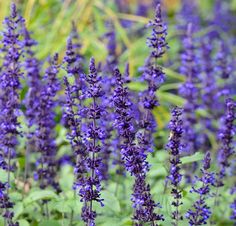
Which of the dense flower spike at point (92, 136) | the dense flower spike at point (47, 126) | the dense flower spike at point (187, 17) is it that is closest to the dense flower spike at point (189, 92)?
the dense flower spike at point (47, 126)

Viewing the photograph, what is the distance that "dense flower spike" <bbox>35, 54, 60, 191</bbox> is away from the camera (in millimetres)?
5773

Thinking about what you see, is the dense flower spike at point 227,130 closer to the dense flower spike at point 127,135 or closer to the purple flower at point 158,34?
the purple flower at point 158,34

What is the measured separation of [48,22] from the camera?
11883mm

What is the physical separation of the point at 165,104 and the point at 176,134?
20.9ft

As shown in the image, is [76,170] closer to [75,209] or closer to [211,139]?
[75,209]

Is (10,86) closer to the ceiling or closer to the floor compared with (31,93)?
closer to the floor

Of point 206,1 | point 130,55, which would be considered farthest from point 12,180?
point 206,1

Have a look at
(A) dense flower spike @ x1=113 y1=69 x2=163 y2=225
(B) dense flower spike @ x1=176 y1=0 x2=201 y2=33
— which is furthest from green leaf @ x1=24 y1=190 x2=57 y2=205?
(B) dense flower spike @ x1=176 y1=0 x2=201 y2=33

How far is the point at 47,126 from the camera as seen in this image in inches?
238

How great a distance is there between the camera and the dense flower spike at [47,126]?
5773mm

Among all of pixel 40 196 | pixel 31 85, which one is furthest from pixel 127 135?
pixel 31 85

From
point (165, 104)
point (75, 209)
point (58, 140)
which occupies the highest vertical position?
point (165, 104)

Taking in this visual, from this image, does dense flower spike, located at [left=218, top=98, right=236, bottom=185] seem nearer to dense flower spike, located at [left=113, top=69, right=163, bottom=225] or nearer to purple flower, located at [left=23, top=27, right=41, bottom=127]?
dense flower spike, located at [left=113, top=69, right=163, bottom=225]

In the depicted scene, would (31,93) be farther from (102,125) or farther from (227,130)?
(227,130)
